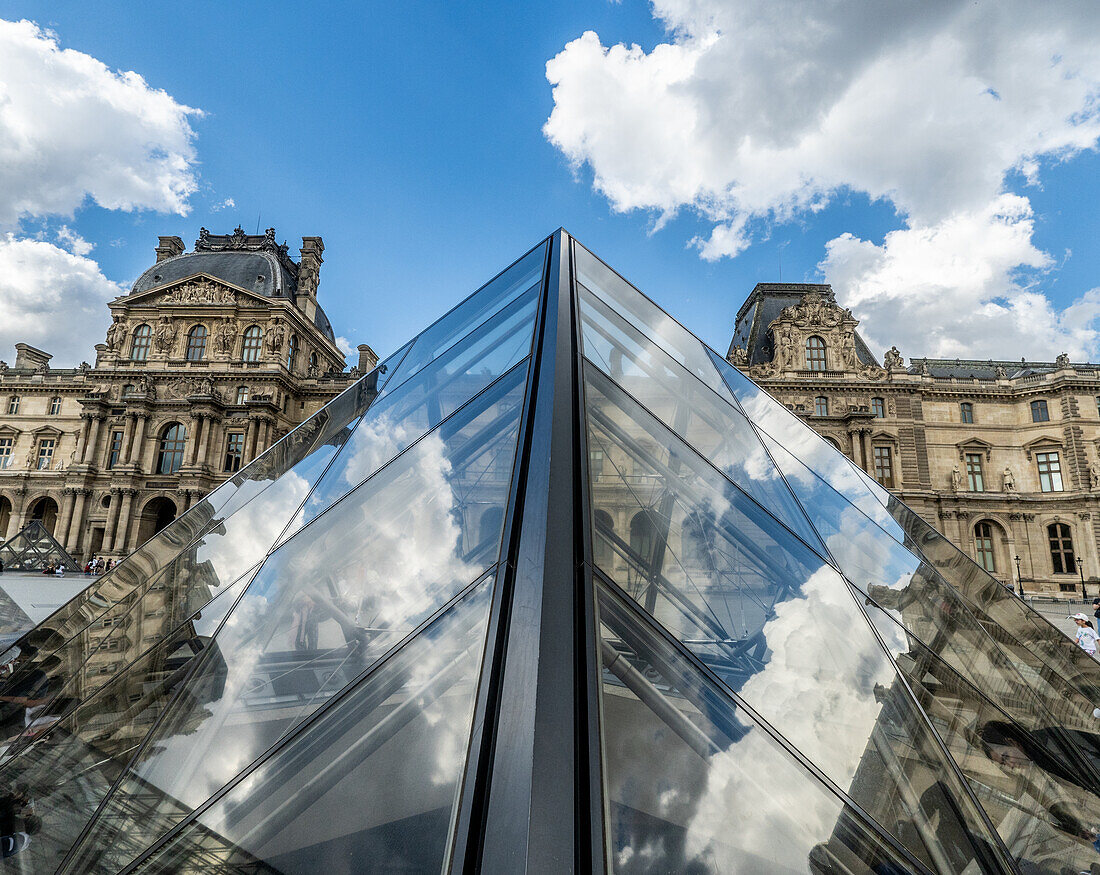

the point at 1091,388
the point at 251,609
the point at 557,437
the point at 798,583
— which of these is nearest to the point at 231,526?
the point at 251,609

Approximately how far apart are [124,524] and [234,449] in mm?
6981

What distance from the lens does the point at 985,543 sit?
111ft

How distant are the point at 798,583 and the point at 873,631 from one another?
302 millimetres

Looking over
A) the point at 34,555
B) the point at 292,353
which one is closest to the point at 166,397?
the point at 292,353

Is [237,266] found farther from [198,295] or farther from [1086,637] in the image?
[1086,637]

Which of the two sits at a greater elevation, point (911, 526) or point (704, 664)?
point (911, 526)

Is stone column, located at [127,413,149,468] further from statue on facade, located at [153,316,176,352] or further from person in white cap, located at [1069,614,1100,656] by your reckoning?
person in white cap, located at [1069,614,1100,656]

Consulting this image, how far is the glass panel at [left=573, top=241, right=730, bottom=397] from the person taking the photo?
3883 millimetres

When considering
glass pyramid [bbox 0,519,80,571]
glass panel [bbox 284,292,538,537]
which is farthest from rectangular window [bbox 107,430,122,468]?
glass panel [bbox 284,292,538,537]

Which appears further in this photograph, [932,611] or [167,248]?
[167,248]

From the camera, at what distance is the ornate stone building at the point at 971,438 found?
31.7m

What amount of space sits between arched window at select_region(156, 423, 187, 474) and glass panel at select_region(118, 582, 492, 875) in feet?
125

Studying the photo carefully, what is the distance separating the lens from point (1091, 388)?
1281 inches

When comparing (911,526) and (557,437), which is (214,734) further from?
(911,526)
